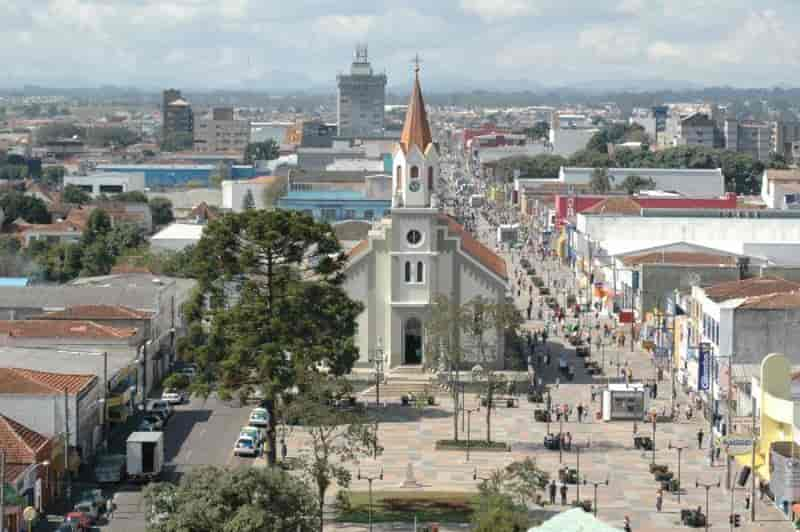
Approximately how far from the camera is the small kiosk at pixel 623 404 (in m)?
62.6

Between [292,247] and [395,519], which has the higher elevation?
[292,247]

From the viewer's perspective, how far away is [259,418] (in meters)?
59.8

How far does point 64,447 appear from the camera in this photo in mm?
51062

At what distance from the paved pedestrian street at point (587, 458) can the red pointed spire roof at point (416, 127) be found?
9.46 m

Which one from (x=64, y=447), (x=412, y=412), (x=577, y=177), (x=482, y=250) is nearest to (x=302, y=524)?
(x=64, y=447)

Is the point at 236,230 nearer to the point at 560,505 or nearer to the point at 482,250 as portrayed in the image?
the point at 560,505

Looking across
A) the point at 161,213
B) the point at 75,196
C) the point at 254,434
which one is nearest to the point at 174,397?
the point at 254,434

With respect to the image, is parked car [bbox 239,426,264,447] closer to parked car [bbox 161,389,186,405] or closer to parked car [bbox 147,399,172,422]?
parked car [bbox 147,399,172,422]

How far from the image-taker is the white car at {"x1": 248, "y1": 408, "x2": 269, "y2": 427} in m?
59.1

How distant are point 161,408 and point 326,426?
1558cm

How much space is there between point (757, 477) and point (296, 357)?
12832 millimetres

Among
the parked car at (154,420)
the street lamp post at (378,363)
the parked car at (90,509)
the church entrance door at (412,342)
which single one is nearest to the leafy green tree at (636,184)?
the church entrance door at (412,342)

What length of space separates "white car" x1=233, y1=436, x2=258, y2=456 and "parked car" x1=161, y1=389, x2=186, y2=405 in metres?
8.20

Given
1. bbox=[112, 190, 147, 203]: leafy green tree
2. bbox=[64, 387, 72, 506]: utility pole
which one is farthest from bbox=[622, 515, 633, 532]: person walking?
bbox=[112, 190, 147, 203]: leafy green tree
